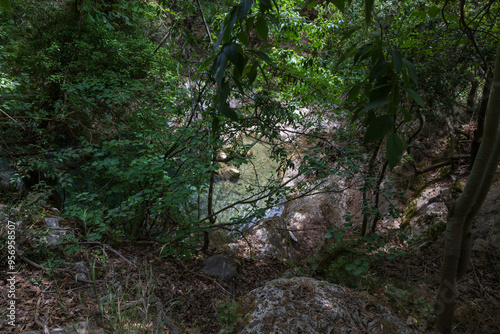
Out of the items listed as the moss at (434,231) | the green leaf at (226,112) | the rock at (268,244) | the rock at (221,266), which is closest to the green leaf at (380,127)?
the green leaf at (226,112)

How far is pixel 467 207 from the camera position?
5.14 feet

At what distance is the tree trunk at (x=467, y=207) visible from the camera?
4.51ft

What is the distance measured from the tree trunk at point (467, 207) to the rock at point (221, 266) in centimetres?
263

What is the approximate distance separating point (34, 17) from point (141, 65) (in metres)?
1.91

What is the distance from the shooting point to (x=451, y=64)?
368 cm

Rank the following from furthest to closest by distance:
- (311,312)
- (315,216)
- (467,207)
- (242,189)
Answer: (242,189) < (315,216) < (311,312) < (467,207)

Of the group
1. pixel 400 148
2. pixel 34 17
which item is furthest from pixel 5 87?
pixel 400 148

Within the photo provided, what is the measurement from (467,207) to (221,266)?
3182mm

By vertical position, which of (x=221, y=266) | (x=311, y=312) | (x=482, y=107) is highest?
(x=482, y=107)

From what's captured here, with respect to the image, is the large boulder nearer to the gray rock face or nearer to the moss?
the moss

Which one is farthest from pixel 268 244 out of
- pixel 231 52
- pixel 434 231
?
pixel 231 52

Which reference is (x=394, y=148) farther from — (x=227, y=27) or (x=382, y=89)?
(x=227, y=27)

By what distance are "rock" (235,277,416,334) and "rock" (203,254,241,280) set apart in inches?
52.6

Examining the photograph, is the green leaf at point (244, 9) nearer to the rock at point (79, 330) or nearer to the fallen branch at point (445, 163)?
the rock at point (79, 330)
